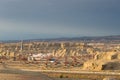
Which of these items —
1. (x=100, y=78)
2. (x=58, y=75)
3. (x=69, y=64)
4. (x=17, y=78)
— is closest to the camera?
(x=17, y=78)

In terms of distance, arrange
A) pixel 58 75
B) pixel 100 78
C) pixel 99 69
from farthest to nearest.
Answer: pixel 99 69 < pixel 58 75 < pixel 100 78

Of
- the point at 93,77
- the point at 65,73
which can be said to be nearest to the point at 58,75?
the point at 65,73

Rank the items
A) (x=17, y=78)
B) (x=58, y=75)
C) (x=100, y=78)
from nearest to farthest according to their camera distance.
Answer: (x=17, y=78) < (x=100, y=78) < (x=58, y=75)

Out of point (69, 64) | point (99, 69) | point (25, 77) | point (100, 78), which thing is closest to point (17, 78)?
point (25, 77)

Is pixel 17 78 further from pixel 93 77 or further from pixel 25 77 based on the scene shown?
pixel 93 77

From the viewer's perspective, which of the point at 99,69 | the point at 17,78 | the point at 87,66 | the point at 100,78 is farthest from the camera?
the point at 87,66

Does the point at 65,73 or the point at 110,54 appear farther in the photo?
the point at 110,54

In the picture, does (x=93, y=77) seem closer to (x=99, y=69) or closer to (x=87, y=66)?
(x=99, y=69)

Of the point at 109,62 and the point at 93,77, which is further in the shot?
the point at 109,62

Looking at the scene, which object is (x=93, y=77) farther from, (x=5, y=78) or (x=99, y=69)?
(x=5, y=78)
